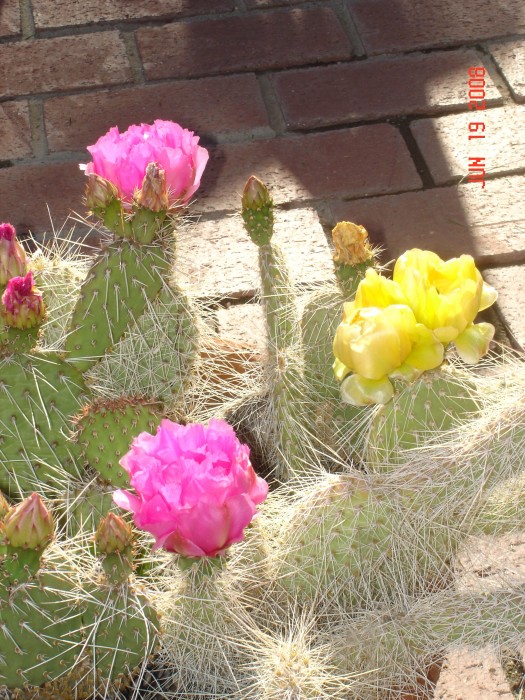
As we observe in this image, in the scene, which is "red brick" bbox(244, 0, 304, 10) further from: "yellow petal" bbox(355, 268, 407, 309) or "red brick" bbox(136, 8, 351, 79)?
"yellow petal" bbox(355, 268, 407, 309)

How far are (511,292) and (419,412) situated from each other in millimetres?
790

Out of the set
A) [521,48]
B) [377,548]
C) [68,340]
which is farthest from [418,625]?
→ [521,48]

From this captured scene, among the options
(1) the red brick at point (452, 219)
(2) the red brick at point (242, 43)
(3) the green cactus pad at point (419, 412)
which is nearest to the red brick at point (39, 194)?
(2) the red brick at point (242, 43)

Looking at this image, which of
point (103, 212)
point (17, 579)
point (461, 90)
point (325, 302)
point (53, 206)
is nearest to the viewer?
point (17, 579)

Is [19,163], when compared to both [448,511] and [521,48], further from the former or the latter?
[448,511]

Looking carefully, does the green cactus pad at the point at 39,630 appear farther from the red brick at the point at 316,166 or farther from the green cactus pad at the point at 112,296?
the red brick at the point at 316,166

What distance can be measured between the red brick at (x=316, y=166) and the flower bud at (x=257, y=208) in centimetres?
80

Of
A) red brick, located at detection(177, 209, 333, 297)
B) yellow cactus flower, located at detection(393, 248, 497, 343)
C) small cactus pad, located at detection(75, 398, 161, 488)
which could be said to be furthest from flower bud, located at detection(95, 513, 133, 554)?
red brick, located at detection(177, 209, 333, 297)

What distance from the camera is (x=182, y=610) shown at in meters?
0.75

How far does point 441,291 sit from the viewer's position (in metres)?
0.77

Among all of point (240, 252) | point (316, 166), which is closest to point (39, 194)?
point (240, 252)

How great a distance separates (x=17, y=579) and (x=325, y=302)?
422 mm

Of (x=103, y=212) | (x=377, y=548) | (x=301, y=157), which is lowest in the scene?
(x=301, y=157)

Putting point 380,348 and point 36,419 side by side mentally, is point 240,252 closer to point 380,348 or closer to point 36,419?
point 36,419
